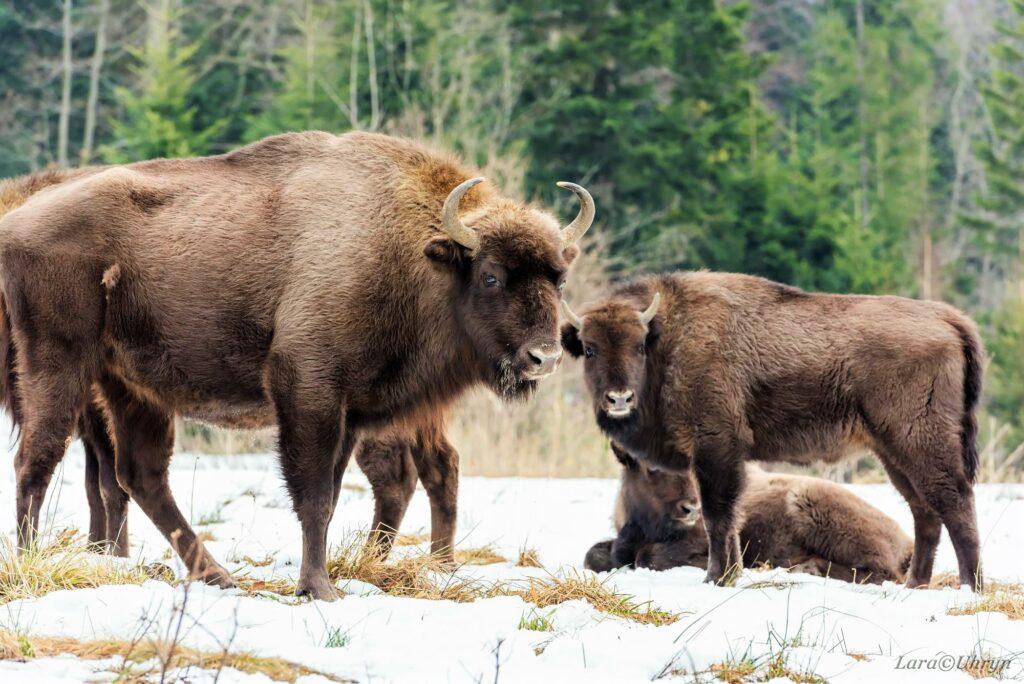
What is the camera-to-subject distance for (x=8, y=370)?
7.46 metres

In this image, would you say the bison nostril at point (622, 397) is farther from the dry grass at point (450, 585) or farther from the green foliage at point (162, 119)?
the green foliage at point (162, 119)

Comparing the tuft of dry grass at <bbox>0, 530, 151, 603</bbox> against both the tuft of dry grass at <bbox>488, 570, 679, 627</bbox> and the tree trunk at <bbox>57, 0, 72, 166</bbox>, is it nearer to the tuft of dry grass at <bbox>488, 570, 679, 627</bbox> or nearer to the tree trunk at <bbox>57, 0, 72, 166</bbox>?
the tuft of dry grass at <bbox>488, 570, 679, 627</bbox>

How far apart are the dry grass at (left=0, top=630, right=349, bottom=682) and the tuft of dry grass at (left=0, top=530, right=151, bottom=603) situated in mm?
874

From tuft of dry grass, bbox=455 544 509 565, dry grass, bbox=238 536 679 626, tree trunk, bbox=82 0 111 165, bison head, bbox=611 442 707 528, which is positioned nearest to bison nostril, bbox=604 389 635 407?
bison head, bbox=611 442 707 528

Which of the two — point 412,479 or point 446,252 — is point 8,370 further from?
point 446,252

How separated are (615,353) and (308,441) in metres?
2.65

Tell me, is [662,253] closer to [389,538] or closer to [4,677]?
[389,538]

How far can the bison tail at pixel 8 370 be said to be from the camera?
7355mm

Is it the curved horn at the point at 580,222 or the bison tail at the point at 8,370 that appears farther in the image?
the bison tail at the point at 8,370

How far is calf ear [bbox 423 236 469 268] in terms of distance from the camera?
6.71 metres

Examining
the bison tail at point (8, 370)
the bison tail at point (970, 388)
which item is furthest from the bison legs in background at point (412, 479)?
the bison tail at point (970, 388)

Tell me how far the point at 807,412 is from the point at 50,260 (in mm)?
4814

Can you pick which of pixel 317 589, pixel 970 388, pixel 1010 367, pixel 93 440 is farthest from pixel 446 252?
pixel 1010 367

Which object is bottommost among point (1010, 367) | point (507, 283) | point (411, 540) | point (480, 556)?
point (1010, 367)
